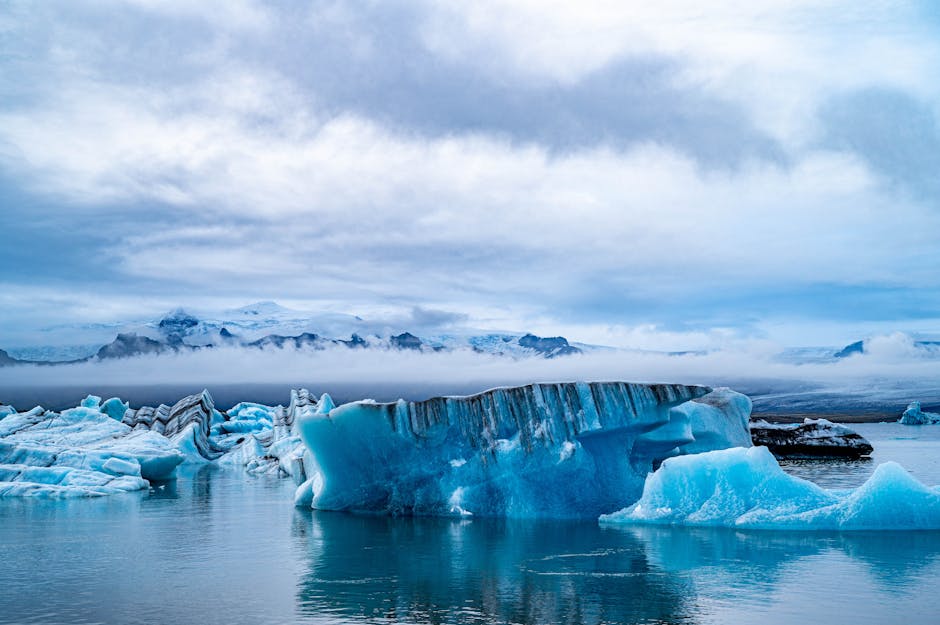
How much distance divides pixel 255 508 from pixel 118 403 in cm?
2724

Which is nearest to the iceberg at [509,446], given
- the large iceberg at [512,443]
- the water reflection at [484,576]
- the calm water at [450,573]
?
the large iceberg at [512,443]

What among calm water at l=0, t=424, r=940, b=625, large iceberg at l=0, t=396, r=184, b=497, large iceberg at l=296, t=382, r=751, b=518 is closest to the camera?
calm water at l=0, t=424, r=940, b=625

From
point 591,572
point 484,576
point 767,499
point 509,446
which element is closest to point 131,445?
point 509,446

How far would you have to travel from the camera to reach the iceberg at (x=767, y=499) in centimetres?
1356

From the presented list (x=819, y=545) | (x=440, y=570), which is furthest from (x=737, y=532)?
(x=440, y=570)

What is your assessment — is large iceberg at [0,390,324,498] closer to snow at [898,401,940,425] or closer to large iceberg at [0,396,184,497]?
large iceberg at [0,396,184,497]

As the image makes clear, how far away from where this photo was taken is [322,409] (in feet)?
109

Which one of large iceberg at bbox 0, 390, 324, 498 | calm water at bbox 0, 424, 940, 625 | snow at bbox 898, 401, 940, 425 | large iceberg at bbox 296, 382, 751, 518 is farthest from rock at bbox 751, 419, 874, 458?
snow at bbox 898, 401, 940, 425

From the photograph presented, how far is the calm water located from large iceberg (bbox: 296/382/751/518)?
0.76 meters

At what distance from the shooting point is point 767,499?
14.1 metres

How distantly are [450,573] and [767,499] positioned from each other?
5497mm

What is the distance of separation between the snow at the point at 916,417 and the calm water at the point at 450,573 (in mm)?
68383

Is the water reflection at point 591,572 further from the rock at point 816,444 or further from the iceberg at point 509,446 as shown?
the rock at point 816,444

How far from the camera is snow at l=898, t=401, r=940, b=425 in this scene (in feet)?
246
